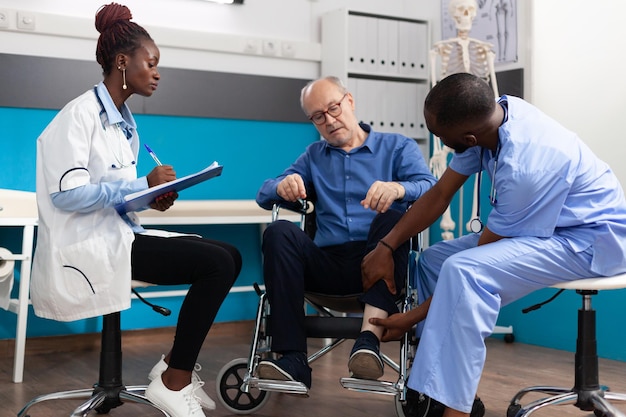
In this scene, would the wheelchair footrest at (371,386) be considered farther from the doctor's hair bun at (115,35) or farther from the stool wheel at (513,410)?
the doctor's hair bun at (115,35)

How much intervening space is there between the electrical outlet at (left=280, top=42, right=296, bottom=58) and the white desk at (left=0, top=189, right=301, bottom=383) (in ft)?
2.94

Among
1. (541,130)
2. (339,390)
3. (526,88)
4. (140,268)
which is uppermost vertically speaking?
(526,88)

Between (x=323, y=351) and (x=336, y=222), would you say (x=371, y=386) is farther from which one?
(x=336, y=222)

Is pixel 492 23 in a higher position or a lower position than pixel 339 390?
higher

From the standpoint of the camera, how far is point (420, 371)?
2143 millimetres

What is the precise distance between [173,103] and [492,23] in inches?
67.9

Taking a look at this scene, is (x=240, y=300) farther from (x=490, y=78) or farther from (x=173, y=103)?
(x=490, y=78)

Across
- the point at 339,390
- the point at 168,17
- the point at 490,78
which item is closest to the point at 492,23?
the point at 490,78

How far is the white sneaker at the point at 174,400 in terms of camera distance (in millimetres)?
2430

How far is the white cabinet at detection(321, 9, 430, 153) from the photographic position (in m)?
4.57

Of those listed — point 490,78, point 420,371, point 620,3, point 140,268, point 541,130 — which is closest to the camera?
point 420,371

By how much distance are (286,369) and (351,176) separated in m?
0.81

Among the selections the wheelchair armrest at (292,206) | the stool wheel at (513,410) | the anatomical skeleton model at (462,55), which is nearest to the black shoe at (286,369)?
the wheelchair armrest at (292,206)

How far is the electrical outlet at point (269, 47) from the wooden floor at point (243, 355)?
1465 millimetres
